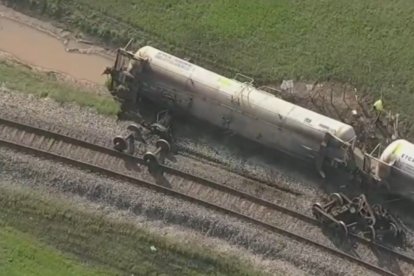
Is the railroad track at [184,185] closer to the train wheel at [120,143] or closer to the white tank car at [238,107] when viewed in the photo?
the train wheel at [120,143]

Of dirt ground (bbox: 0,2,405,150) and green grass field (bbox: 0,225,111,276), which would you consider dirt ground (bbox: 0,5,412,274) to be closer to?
dirt ground (bbox: 0,2,405,150)

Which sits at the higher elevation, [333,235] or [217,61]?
[217,61]

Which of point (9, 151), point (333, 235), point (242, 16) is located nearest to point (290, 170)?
point (333, 235)

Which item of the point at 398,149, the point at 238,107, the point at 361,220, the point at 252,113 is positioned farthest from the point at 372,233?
the point at 238,107

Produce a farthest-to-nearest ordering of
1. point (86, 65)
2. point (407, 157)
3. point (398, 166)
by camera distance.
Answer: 1. point (86, 65)
2. point (398, 166)
3. point (407, 157)

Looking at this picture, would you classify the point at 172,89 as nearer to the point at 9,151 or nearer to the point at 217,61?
the point at 217,61

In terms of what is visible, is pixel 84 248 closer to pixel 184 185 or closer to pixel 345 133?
pixel 184 185
